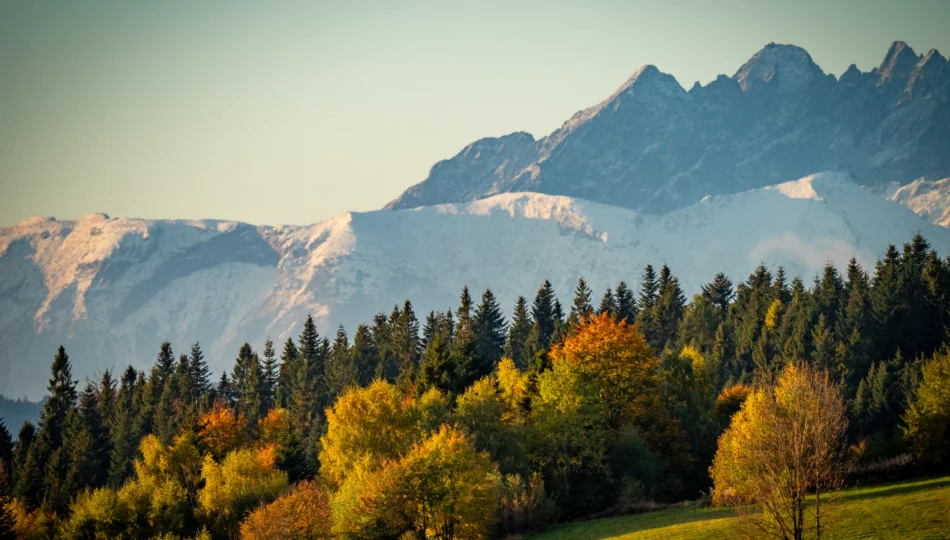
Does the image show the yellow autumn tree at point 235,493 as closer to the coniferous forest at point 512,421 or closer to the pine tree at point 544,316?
the coniferous forest at point 512,421

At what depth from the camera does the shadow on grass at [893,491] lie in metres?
58.1

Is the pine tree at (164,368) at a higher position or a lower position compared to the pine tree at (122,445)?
higher

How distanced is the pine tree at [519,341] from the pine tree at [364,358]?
72.4ft

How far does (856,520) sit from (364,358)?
11289cm

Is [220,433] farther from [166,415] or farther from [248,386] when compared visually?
[248,386]

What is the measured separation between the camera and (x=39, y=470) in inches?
5822

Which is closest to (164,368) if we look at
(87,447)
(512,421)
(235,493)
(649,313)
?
(87,447)

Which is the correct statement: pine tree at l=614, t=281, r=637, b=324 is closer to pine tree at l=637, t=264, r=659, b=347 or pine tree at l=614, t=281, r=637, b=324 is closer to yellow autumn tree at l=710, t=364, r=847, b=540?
pine tree at l=637, t=264, r=659, b=347

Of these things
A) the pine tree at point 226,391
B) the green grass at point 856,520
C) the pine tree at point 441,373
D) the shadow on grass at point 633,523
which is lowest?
the shadow on grass at point 633,523

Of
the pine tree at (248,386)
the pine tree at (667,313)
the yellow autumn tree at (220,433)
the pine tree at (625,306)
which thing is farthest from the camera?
the pine tree at (667,313)

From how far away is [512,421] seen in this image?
93500 millimetres

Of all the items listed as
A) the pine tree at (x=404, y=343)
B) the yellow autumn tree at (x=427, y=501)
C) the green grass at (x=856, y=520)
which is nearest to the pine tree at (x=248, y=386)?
the pine tree at (x=404, y=343)

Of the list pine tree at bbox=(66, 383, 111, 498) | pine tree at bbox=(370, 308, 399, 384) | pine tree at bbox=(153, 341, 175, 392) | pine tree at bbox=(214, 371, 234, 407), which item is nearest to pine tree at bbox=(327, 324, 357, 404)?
pine tree at bbox=(370, 308, 399, 384)

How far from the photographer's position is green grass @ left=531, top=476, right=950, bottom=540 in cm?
4903
